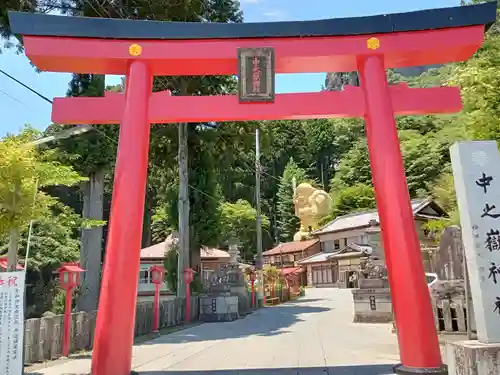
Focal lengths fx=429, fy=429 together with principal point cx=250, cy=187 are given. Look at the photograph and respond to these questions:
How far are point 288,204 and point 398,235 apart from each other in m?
50.8

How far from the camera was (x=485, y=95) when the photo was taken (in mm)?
12070

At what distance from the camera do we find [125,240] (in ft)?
21.8

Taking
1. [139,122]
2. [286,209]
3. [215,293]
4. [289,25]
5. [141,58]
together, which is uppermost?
[286,209]

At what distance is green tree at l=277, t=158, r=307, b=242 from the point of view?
57.3m

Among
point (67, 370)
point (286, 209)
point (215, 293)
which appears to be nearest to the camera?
point (67, 370)

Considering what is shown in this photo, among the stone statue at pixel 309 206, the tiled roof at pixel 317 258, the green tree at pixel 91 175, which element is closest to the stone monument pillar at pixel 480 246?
the green tree at pixel 91 175

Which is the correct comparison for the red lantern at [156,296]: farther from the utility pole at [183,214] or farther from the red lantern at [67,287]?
the red lantern at [67,287]

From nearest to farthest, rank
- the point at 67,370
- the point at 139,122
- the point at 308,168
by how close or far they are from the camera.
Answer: the point at 139,122 < the point at 67,370 < the point at 308,168

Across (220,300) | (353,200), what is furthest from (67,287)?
(353,200)

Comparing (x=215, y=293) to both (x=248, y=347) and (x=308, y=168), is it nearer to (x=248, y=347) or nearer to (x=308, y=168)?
(x=248, y=347)

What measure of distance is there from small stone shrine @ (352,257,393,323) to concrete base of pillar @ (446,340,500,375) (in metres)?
10.3

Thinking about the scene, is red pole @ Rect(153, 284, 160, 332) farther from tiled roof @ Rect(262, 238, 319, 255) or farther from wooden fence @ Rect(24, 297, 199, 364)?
tiled roof @ Rect(262, 238, 319, 255)

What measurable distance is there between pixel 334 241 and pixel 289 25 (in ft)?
129

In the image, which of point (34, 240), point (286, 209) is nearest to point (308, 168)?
point (286, 209)
